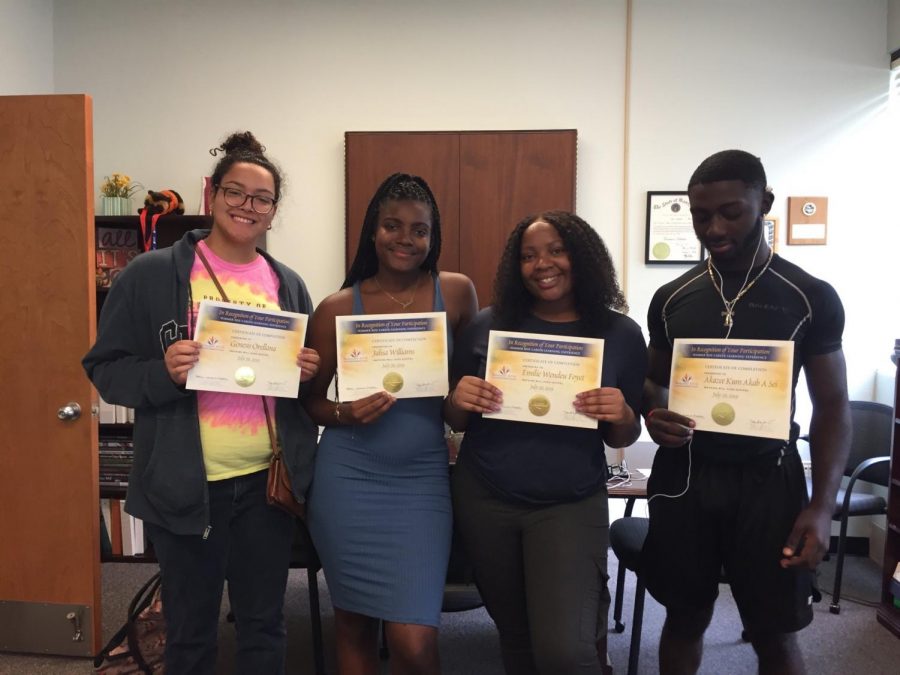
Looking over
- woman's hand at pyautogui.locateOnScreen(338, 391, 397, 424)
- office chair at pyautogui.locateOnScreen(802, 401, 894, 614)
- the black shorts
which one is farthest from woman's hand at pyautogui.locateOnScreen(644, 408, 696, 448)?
office chair at pyautogui.locateOnScreen(802, 401, 894, 614)

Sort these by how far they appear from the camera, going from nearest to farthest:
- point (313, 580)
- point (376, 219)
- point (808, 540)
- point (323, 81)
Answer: point (808, 540) → point (376, 219) → point (313, 580) → point (323, 81)

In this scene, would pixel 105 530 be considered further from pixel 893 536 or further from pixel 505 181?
pixel 893 536

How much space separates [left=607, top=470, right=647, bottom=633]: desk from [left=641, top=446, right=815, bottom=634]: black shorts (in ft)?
3.11

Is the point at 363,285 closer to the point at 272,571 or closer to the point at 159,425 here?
the point at 159,425

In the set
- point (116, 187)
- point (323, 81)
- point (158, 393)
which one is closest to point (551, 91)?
point (323, 81)

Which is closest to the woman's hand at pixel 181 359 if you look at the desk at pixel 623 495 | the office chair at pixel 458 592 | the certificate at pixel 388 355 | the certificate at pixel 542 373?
the certificate at pixel 388 355

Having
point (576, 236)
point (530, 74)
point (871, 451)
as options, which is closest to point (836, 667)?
point (871, 451)

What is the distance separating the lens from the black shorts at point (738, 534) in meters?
1.61

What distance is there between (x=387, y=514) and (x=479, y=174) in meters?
2.69

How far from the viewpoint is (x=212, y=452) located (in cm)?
166

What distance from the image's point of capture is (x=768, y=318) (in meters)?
1.61

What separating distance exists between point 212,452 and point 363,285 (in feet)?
2.05

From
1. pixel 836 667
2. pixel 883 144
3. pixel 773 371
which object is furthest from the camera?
pixel 883 144

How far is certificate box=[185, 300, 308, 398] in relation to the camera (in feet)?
5.31
